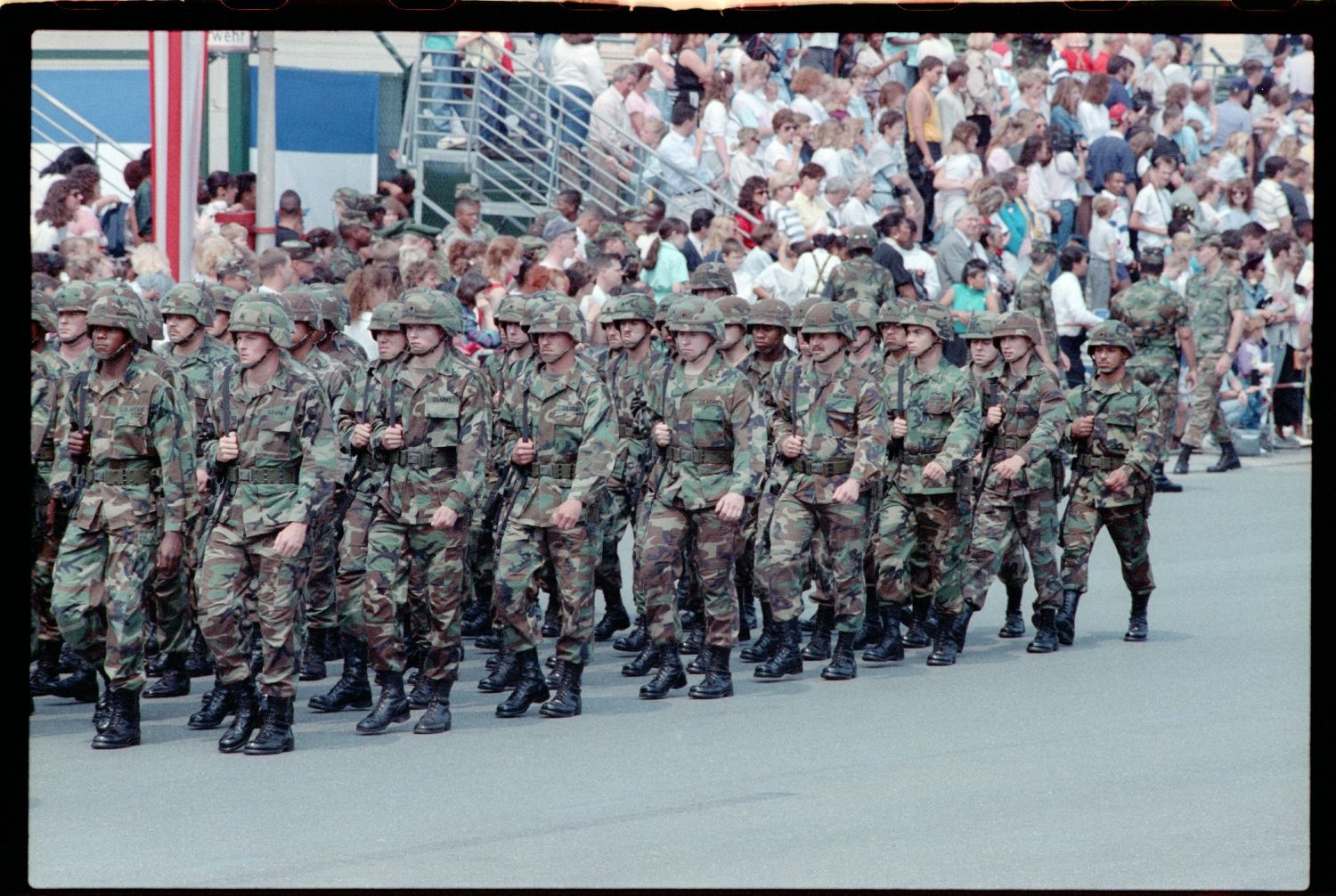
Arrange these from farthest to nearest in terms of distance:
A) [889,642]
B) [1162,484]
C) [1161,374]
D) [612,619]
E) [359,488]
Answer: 1. [1162,484]
2. [1161,374]
3. [612,619]
4. [889,642]
5. [359,488]

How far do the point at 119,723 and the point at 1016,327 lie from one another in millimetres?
5918

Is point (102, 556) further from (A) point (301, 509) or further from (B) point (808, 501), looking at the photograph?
(B) point (808, 501)

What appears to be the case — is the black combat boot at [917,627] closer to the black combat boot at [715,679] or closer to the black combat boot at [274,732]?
the black combat boot at [715,679]

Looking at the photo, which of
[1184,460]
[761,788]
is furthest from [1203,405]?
[761,788]

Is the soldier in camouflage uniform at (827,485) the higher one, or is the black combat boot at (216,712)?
the soldier in camouflage uniform at (827,485)

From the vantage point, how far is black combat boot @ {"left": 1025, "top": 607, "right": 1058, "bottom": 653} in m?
11.7

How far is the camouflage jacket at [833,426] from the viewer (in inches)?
420

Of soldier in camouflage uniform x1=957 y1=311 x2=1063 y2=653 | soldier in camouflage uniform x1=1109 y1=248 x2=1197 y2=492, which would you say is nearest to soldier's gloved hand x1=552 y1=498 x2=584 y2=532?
soldier in camouflage uniform x1=957 y1=311 x2=1063 y2=653

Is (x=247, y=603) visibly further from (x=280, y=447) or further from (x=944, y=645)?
(x=944, y=645)

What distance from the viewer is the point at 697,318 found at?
1042cm

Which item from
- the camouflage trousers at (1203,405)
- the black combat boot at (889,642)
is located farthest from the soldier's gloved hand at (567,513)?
the camouflage trousers at (1203,405)

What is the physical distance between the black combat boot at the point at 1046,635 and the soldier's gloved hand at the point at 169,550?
541cm

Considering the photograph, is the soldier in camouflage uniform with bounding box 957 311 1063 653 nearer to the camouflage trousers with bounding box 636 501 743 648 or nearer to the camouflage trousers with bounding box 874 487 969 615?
the camouflage trousers with bounding box 874 487 969 615

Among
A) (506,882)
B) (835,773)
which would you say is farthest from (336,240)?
(506,882)
